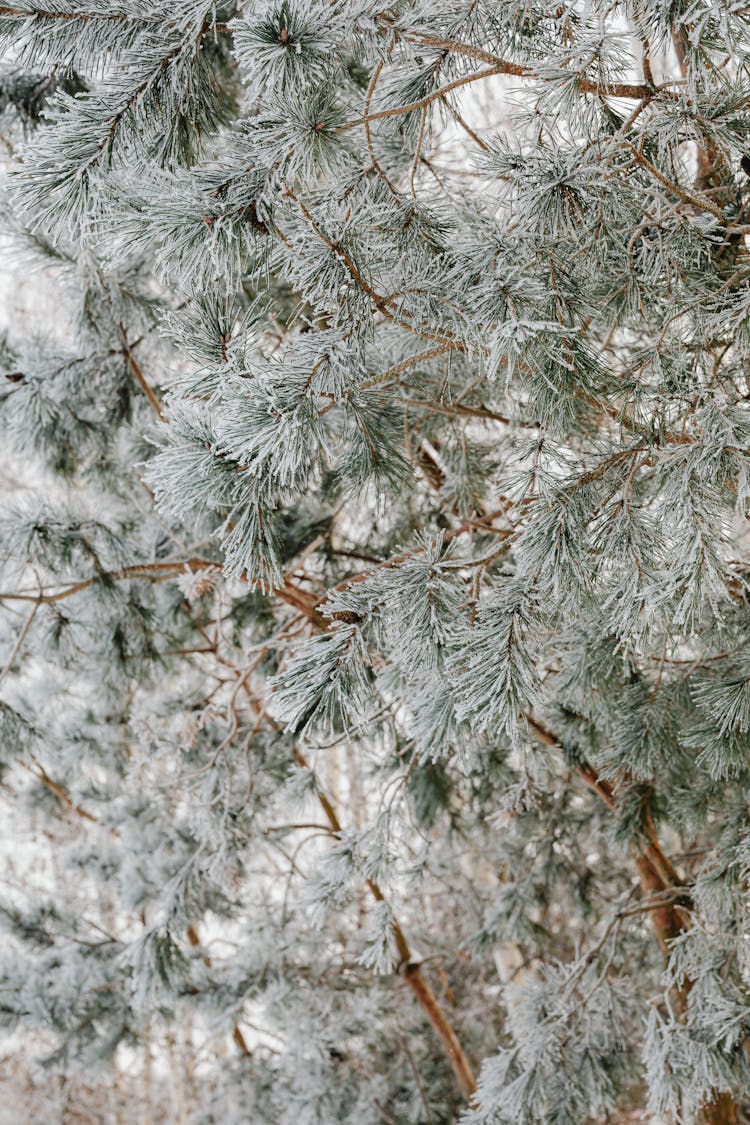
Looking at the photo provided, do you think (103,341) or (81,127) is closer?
(81,127)

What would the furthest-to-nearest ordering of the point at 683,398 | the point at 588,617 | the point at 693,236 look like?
1. the point at 588,617
2. the point at 693,236
3. the point at 683,398

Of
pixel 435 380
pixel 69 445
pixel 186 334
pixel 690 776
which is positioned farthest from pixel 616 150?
pixel 69 445

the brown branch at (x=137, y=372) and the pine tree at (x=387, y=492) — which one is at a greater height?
the brown branch at (x=137, y=372)

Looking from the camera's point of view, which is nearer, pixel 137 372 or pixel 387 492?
pixel 387 492

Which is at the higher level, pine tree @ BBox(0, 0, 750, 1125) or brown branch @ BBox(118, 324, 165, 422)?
brown branch @ BBox(118, 324, 165, 422)

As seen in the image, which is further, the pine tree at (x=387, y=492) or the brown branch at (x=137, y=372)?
the brown branch at (x=137, y=372)

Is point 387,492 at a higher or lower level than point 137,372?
lower

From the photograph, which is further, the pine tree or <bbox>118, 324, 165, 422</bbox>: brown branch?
<bbox>118, 324, 165, 422</bbox>: brown branch

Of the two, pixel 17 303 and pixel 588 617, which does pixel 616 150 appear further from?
pixel 17 303
